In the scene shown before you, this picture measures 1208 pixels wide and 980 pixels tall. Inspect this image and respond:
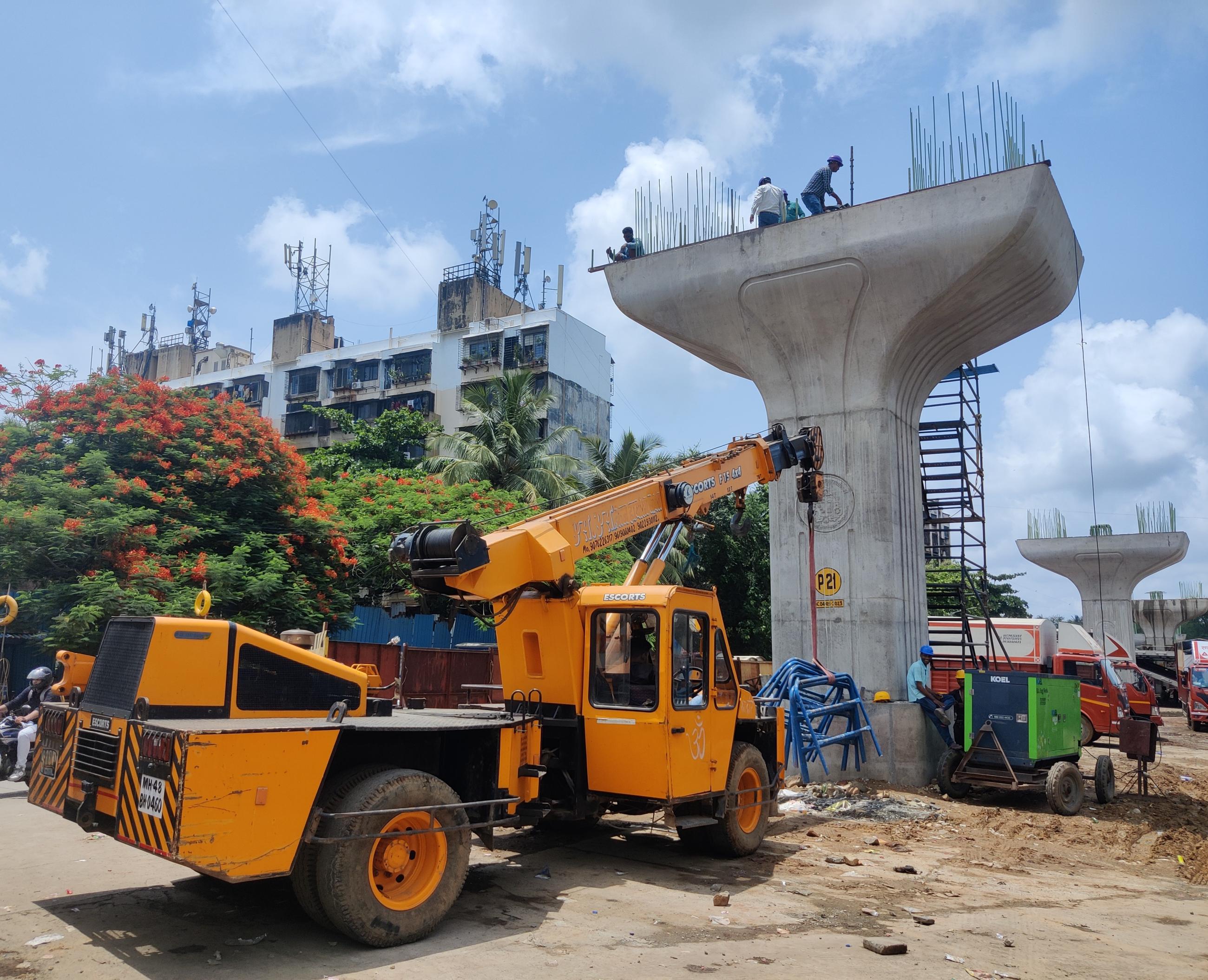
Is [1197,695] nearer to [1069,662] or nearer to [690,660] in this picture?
[1069,662]

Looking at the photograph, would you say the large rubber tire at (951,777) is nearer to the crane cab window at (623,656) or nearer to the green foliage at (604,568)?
the crane cab window at (623,656)

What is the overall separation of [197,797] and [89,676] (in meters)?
2.27

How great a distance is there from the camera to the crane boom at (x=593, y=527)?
24.5 feet

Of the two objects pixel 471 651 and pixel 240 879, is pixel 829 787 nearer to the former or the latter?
pixel 471 651

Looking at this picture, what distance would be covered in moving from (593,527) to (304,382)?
158ft

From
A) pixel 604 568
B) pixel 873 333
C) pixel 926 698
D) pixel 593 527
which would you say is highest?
pixel 873 333

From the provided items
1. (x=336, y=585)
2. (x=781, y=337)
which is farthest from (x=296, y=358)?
(x=781, y=337)

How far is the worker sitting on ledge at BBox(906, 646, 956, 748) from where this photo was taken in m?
14.1

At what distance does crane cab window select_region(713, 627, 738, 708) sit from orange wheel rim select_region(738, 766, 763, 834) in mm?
907

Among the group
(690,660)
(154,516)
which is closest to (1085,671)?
(690,660)

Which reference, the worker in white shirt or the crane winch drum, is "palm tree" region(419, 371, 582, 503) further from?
the crane winch drum

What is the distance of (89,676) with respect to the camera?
677cm

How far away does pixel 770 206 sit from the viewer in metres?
15.5

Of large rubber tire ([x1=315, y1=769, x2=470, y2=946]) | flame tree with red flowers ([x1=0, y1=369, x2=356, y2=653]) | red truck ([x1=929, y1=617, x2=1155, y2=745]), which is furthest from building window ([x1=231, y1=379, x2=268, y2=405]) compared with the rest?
large rubber tire ([x1=315, y1=769, x2=470, y2=946])
